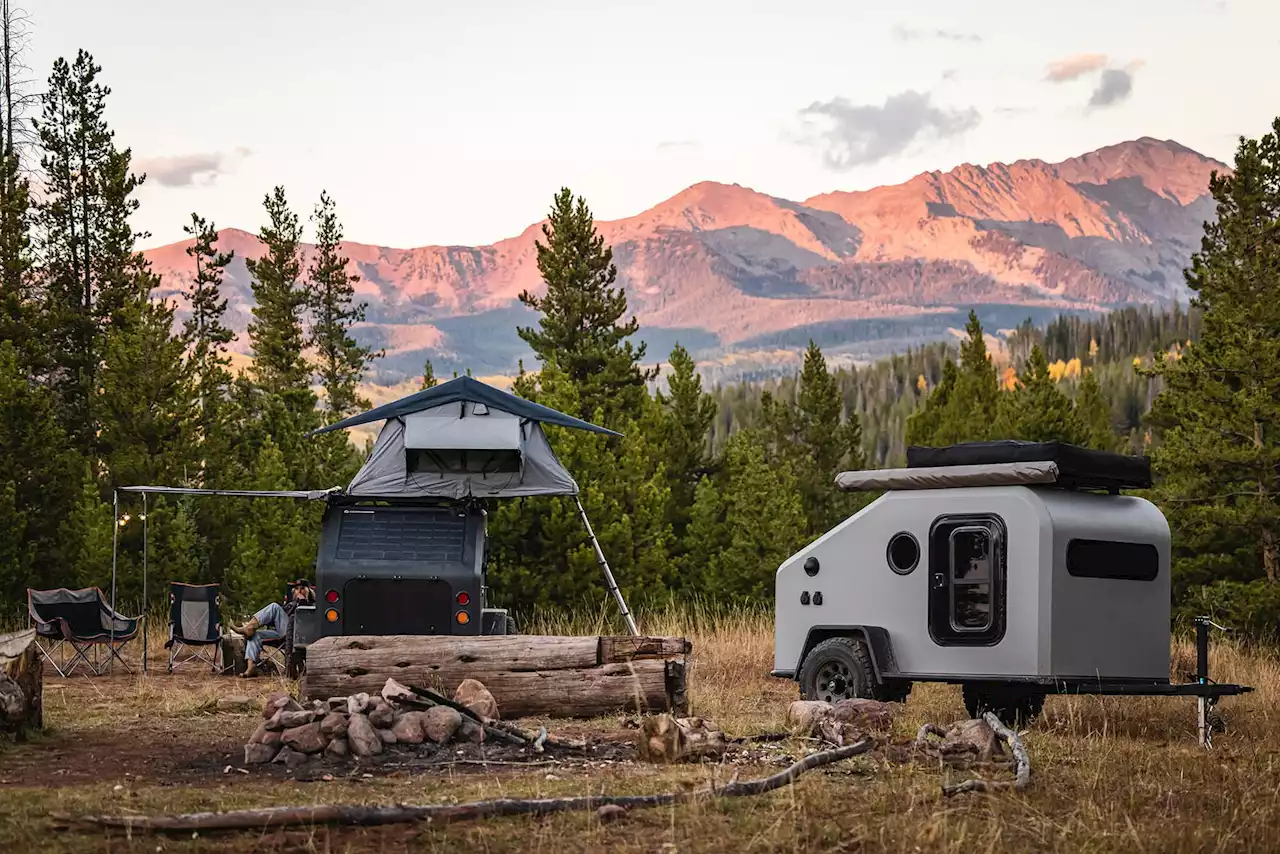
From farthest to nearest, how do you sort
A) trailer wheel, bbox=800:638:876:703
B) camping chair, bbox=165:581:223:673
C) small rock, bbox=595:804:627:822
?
camping chair, bbox=165:581:223:673 → trailer wheel, bbox=800:638:876:703 → small rock, bbox=595:804:627:822

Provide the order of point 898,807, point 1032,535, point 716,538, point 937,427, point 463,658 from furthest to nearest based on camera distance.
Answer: point 937,427 < point 716,538 < point 463,658 < point 1032,535 < point 898,807

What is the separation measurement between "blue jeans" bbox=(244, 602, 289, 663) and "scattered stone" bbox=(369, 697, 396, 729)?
265 inches

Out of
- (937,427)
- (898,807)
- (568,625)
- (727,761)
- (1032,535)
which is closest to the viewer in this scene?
(898,807)

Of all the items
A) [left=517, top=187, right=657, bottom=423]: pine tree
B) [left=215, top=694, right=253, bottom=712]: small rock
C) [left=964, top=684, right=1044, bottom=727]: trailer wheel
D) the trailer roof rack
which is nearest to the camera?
the trailer roof rack

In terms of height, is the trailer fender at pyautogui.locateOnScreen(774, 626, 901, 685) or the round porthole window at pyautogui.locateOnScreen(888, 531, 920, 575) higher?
the round porthole window at pyautogui.locateOnScreen(888, 531, 920, 575)

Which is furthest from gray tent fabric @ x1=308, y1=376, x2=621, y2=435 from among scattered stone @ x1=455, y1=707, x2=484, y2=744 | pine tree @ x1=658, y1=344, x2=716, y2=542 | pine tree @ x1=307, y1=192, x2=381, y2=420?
pine tree @ x1=307, y1=192, x2=381, y2=420

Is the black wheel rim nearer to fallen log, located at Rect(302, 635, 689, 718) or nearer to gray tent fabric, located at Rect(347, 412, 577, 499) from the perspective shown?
fallen log, located at Rect(302, 635, 689, 718)

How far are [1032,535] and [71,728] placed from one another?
6.97 meters

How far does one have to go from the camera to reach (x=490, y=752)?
30.0ft

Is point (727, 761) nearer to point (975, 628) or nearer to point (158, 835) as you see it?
point (975, 628)

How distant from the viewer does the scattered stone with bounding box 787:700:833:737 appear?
10031 millimetres

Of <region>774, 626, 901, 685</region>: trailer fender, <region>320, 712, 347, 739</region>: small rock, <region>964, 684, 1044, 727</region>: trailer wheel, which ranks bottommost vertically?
<region>964, 684, 1044, 727</region>: trailer wheel

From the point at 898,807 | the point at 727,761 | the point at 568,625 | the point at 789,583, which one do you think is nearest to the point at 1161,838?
the point at 898,807

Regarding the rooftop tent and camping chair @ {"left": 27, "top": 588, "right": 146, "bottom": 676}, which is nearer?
camping chair @ {"left": 27, "top": 588, "right": 146, "bottom": 676}
